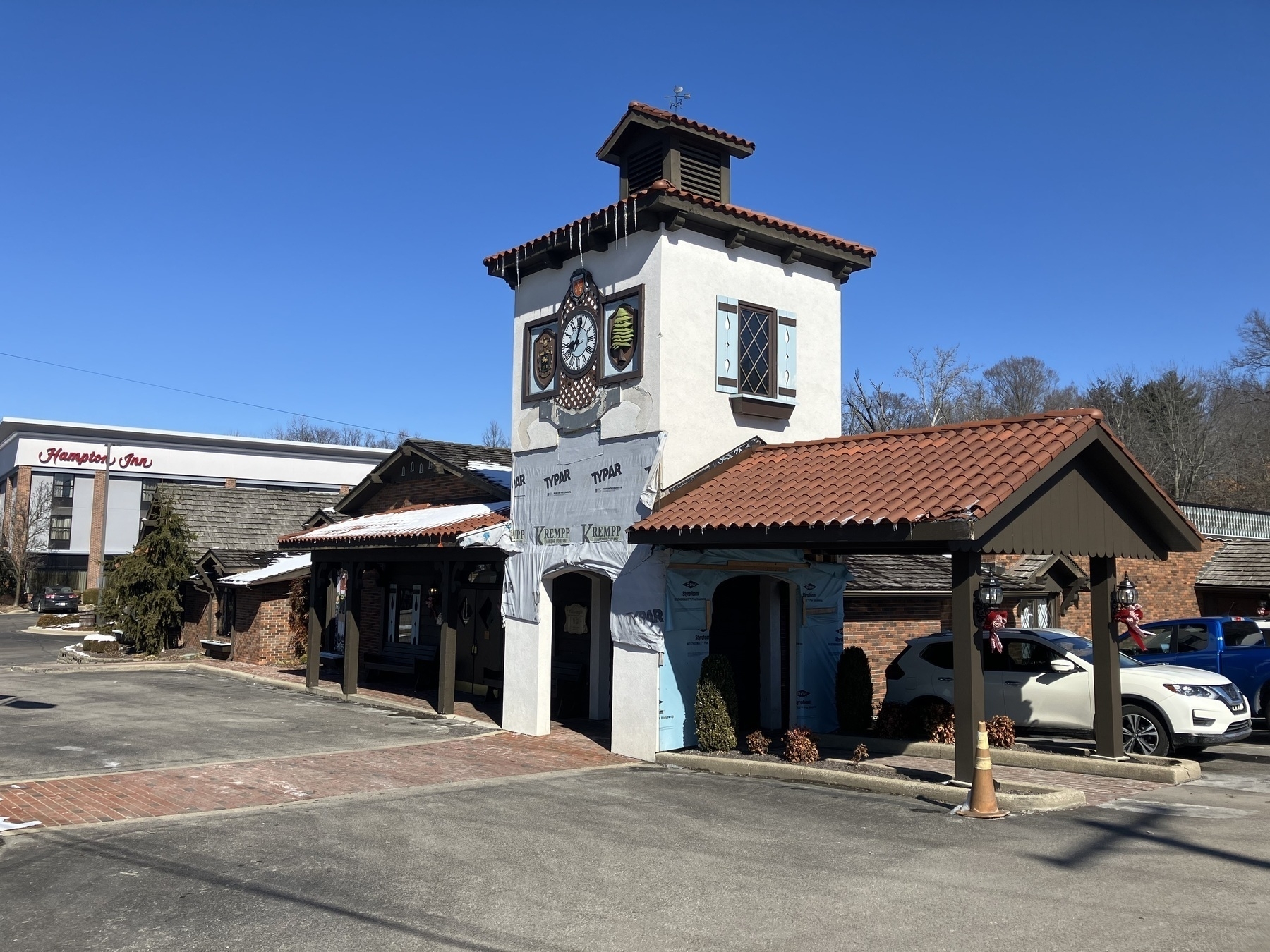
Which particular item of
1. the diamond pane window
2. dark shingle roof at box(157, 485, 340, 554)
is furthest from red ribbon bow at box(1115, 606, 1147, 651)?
dark shingle roof at box(157, 485, 340, 554)

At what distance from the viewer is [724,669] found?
13.3 m

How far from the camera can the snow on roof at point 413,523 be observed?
57.5ft

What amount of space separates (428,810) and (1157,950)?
6.77m

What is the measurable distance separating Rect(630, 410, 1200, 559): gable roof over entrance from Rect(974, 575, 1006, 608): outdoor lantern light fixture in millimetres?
386

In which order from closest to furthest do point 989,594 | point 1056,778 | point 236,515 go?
point 989,594
point 1056,778
point 236,515

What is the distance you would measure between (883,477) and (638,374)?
4.09m

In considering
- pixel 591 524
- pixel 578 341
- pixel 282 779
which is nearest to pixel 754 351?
pixel 578 341

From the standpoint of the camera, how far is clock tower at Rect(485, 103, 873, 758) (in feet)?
46.4

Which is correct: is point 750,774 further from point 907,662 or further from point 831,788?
point 907,662

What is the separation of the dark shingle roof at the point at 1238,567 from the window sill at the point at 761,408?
15.0m

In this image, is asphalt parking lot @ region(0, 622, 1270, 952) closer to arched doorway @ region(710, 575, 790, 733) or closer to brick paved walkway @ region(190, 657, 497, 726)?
arched doorway @ region(710, 575, 790, 733)

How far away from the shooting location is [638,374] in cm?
1437

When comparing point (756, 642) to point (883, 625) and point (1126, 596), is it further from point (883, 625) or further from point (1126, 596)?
point (1126, 596)

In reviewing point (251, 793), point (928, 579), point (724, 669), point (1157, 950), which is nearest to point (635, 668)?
point (724, 669)
